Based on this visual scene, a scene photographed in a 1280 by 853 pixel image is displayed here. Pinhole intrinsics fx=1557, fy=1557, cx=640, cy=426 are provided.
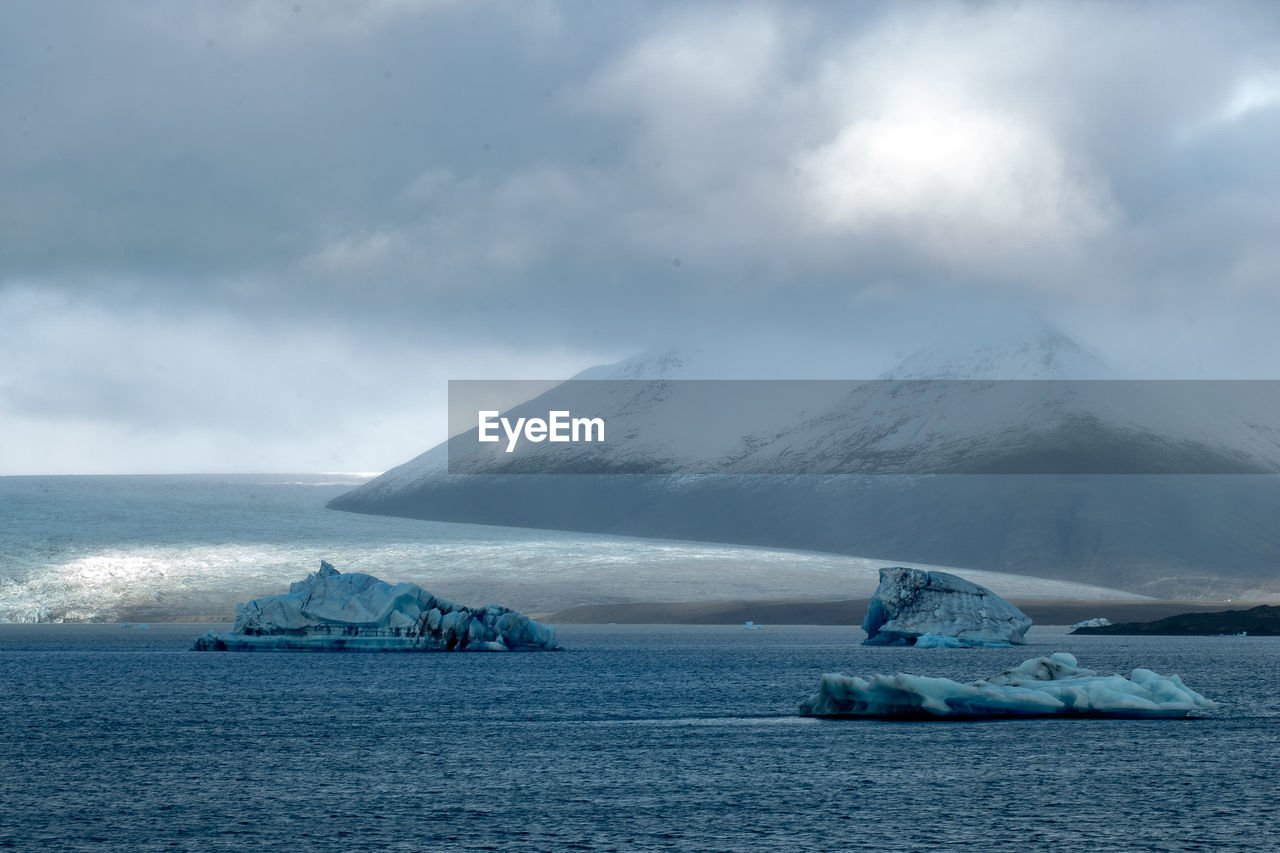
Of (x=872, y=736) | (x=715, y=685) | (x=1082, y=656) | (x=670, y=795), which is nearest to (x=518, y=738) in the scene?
(x=872, y=736)

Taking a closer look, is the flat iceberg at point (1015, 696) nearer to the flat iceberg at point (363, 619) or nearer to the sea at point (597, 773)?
the sea at point (597, 773)

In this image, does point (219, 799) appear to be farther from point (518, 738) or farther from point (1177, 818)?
point (1177, 818)

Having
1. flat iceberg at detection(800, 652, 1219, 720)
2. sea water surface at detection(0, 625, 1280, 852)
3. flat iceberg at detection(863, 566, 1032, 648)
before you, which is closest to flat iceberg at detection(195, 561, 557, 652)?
flat iceberg at detection(863, 566, 1032, 648)

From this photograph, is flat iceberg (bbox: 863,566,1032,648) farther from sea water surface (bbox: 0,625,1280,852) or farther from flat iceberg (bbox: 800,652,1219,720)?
flat iceberg (bbox: 800,652,1219,720)

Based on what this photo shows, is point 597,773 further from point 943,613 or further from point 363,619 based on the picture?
point 943,613

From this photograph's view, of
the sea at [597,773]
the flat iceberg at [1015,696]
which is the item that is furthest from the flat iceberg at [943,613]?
the flat iceberg at [1015,696]

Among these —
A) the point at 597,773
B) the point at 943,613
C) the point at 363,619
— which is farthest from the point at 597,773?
the point at 943,613
